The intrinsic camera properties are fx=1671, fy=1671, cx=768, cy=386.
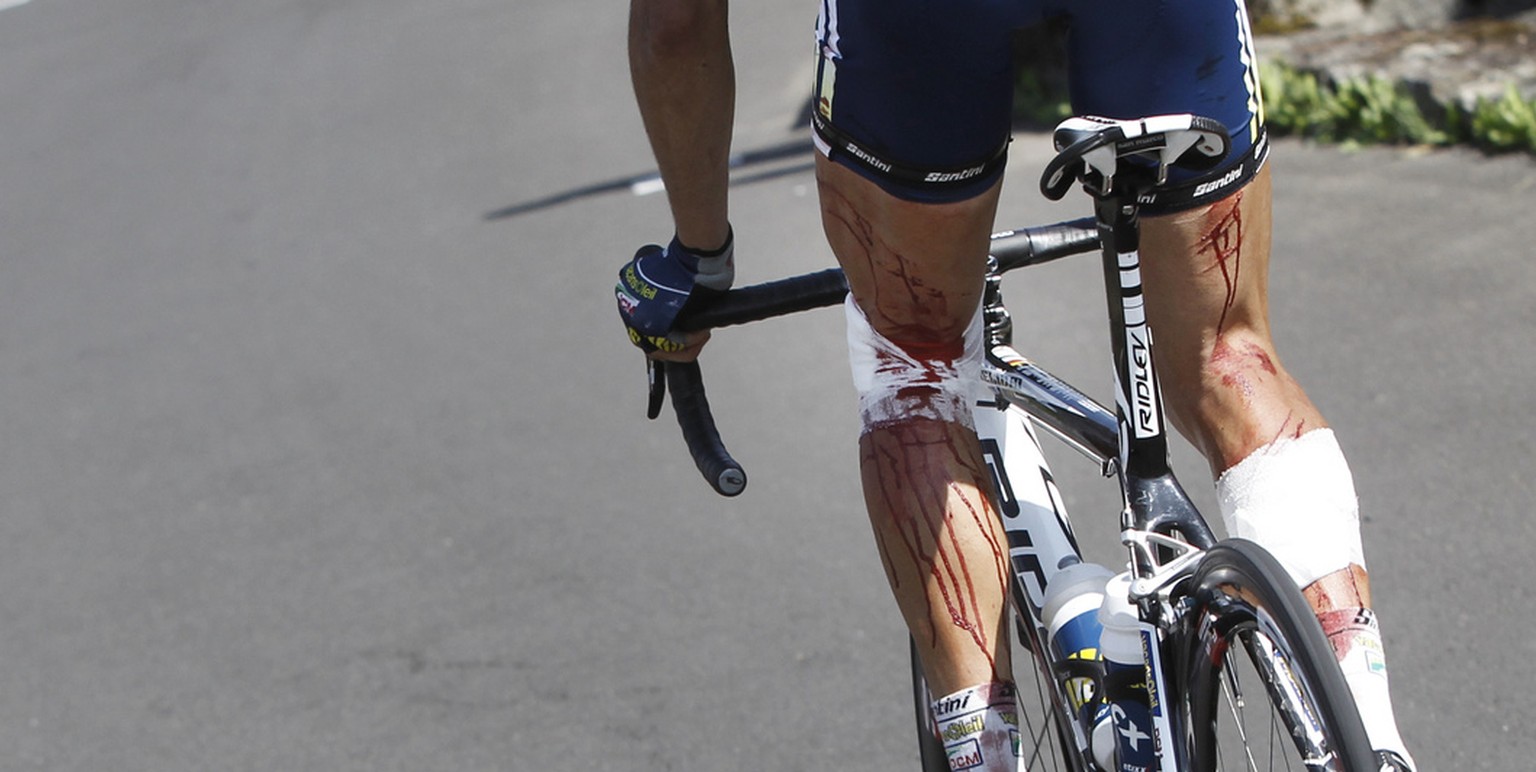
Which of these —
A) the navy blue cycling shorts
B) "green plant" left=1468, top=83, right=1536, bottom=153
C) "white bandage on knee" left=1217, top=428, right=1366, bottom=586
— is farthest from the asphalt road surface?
the navy blue cycling shorts

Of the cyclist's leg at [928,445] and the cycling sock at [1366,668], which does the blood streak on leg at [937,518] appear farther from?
the cycling sock at [1366,668]

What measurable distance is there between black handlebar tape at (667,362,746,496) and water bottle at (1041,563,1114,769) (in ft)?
1.50

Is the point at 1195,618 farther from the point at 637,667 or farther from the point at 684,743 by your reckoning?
the point at 637,667

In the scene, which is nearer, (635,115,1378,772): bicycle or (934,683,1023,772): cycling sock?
(635,115,1378,772): bicycle

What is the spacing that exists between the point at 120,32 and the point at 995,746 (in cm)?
1589

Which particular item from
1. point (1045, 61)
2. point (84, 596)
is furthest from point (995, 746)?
point (1045, 61)

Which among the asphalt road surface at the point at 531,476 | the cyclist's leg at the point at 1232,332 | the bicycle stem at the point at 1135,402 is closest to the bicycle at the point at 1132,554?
the bicycle stem at the point at 1135,402

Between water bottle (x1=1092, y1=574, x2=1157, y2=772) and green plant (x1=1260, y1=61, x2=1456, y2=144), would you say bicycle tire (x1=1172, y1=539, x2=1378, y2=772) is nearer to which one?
water bottle (x1=1092, y1=574, x2=1157, y2=772)

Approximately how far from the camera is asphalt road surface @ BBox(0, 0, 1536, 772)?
369 cm

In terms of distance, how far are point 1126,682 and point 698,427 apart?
0.74m

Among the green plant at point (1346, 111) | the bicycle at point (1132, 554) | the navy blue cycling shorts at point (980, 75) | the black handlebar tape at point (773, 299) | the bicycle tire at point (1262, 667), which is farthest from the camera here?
the green plant at point (1346, 111)

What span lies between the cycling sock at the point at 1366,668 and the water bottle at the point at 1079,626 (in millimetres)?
323

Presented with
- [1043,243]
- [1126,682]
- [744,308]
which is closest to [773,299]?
[744,308]

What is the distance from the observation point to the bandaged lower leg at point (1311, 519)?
6.14 feet
